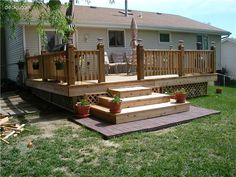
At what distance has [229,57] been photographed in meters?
20.3

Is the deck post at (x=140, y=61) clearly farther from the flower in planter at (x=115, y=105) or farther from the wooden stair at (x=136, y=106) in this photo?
the flower in planter at (x=115, y=105)

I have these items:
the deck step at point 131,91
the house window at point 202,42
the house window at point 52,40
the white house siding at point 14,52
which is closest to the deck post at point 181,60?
the deck step at point 131,91

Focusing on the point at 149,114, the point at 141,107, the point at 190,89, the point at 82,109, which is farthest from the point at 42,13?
the point at 190,89

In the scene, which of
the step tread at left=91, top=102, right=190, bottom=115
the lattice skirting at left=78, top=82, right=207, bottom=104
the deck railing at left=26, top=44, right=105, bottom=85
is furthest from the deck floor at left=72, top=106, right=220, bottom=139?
the lattice skirting at left=78, top=82, right=207, bottom=104

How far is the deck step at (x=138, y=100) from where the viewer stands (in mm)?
6734

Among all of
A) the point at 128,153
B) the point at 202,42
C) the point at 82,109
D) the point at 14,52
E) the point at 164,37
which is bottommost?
the point at 128,153

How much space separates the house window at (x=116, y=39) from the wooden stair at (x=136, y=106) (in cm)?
602

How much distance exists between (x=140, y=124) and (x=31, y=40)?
6.99 m

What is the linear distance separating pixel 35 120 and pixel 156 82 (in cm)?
342

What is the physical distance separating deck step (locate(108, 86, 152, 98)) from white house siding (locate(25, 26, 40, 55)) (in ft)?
17.2

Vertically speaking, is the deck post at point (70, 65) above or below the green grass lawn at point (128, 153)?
above

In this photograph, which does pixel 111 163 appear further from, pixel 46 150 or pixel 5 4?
pixel 5 4

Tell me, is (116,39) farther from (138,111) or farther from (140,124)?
(140,124)

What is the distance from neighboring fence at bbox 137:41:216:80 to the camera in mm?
8123
